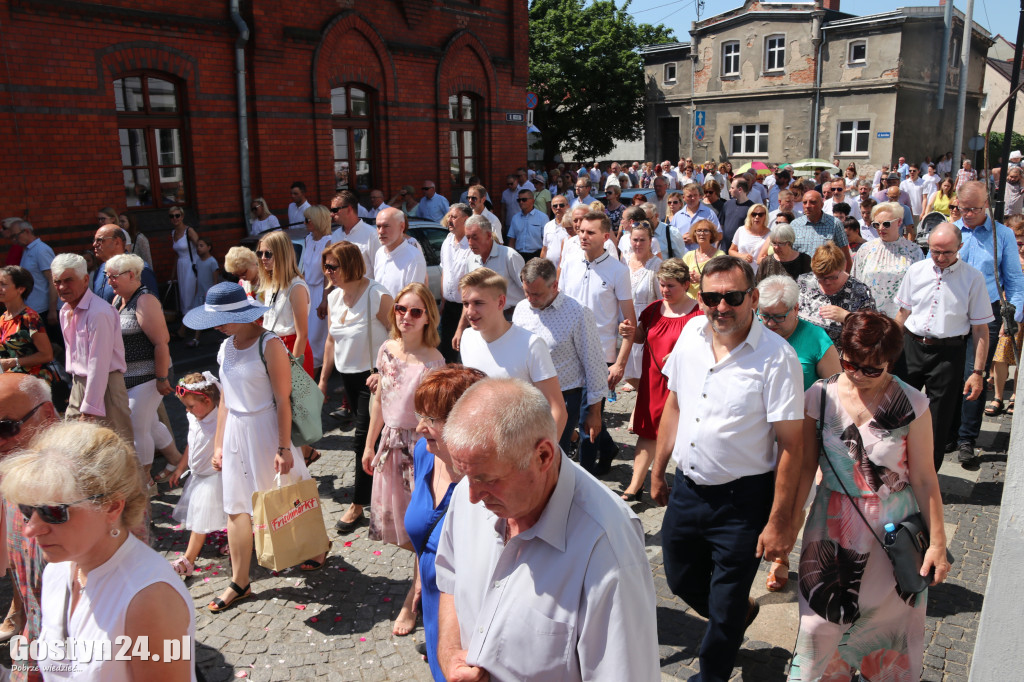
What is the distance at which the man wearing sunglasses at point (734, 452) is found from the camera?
3.36m

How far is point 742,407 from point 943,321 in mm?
3348

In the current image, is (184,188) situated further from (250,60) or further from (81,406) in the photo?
(81,406)

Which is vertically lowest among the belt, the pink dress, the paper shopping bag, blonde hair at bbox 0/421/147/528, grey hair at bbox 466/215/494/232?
the paper shopping bag

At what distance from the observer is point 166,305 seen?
12.1 meters

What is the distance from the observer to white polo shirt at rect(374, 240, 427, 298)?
7227mm

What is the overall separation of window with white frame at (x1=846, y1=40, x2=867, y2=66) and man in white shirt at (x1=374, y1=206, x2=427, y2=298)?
3506cm

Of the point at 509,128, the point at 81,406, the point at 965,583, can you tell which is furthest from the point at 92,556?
the point at 509,128

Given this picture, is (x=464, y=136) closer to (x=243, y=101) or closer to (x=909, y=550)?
(x=243, y=101)

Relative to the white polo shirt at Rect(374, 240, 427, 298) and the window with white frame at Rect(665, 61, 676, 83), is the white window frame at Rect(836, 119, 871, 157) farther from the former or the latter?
the white polo shirt at Rect(374, 240, 427, 298)

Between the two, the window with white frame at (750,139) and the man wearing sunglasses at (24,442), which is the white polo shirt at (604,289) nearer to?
the man wearing sunglasses at (24,442)

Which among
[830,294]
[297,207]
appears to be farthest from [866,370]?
[297,207]

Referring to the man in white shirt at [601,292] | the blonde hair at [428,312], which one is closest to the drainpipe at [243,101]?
the man in white shirt at [601,292]

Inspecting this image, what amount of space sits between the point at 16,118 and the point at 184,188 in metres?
A: 2.81

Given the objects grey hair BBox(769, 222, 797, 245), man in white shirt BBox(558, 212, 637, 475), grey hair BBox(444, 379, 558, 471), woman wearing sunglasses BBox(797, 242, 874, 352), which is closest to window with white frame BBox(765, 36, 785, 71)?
grey hair BBox(769, 222, 797, 245)
